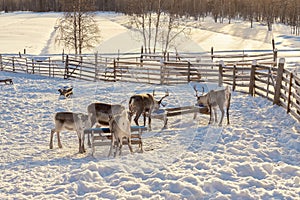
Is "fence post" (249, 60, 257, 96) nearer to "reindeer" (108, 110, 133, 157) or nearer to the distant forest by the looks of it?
"reindeer" (108, 110, 133, 157)

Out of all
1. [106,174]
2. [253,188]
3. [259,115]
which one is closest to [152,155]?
[106,174]

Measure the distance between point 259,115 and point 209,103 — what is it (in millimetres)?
1611

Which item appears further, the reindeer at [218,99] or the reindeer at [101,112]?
the reindeer at [218,99]

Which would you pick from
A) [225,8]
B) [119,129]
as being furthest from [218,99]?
[225,8]

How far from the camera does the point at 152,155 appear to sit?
6445 millimetres

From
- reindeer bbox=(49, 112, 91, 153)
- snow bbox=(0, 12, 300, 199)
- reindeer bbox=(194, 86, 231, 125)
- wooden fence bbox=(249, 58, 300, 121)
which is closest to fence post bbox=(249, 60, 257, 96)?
wooden fence bbox=(249, 58, 300, 121)

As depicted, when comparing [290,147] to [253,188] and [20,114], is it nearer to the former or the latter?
[253,188]

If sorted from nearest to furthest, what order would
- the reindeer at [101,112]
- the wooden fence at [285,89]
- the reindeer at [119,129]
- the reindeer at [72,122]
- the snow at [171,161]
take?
the snow at [171,161]
the reindeer at [119,129]
the reindeer at [72,122]
the reindeer at [101,112]
the wooden fence at [285,89]

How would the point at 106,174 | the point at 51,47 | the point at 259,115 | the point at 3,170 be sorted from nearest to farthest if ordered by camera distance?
the point at 106,174 < the point at 3,170 < the point at 259,115 < the point at 51,47

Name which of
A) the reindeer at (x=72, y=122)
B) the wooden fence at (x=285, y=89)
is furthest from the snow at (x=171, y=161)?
the reindeer at (x=72, y=122)

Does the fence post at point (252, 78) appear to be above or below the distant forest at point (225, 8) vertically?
below

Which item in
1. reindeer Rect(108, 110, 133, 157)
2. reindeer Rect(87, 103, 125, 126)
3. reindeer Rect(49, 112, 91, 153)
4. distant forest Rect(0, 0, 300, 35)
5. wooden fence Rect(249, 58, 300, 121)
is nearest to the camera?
reindeer Rect(108, 110, 133, 157)

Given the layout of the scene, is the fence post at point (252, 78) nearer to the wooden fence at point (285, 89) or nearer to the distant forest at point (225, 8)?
the wooden fence at point (285, 89)

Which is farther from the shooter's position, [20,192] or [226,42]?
[226,42]
